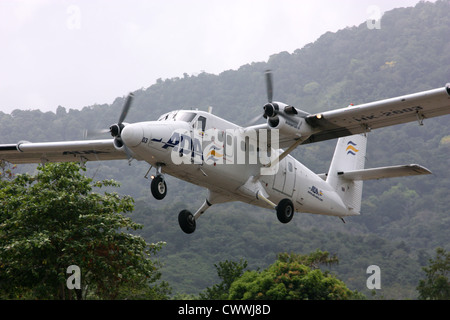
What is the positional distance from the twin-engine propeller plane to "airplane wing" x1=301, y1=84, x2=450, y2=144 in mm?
27

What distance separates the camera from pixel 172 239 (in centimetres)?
8169

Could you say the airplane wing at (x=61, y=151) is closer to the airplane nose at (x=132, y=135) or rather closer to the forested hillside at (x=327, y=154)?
the airplane nose at (x=132, y=135)

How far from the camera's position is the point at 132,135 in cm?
1535

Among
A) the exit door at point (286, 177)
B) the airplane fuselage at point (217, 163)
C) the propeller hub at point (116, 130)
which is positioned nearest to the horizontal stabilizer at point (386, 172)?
the airplane fuselage at point (217, 163)

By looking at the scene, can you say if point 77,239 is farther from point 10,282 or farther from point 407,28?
point 407,28

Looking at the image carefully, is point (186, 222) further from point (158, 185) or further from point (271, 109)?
point (271, 109)

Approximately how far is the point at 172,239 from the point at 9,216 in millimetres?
59348

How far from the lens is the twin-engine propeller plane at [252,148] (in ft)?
53.5

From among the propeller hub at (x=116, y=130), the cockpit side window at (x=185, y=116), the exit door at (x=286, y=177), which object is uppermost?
the cockpit side window at (x=185, y=116)

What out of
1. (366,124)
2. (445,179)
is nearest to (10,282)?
(366,124)

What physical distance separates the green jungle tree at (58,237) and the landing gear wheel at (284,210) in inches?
263

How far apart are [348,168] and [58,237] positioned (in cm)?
1112

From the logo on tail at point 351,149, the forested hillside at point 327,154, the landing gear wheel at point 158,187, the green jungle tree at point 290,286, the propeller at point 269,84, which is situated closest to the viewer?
the landing gear wheel at point 158,187

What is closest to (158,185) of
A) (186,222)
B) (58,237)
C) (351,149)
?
(186,222)
